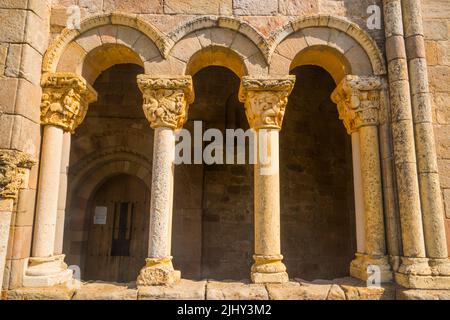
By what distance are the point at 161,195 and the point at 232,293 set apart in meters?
1.30

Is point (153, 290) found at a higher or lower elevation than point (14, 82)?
lower

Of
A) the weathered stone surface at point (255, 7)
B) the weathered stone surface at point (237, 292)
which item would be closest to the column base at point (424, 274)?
the weathered stone surface at point (237, 292)

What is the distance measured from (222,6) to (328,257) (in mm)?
4885

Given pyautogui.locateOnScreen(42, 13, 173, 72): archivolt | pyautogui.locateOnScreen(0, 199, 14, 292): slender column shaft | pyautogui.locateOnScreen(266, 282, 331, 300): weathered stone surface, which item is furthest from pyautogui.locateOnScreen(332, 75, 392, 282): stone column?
pyautogui.locateOnScreen(0, 199, 14, 292): slender column shaft

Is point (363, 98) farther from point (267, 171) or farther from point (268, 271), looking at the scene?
point (268, 271)

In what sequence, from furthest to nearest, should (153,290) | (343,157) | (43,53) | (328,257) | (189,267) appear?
(343,157) → (328,257) → (189,267) → (43,53) → (153,290)

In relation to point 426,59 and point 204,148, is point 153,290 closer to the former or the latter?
point 204,148

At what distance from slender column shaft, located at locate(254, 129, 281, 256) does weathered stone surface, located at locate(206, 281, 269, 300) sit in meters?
0.38

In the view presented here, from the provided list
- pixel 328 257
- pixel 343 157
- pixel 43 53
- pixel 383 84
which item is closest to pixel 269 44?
pixel 383 84

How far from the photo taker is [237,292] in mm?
3619

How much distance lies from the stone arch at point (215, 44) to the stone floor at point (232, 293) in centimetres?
245

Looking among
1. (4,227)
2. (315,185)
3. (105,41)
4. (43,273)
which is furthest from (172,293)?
(315,185)

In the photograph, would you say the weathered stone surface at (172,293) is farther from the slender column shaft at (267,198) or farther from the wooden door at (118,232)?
the wooden door at (118,232)

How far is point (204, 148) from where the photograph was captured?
22.4 ft
